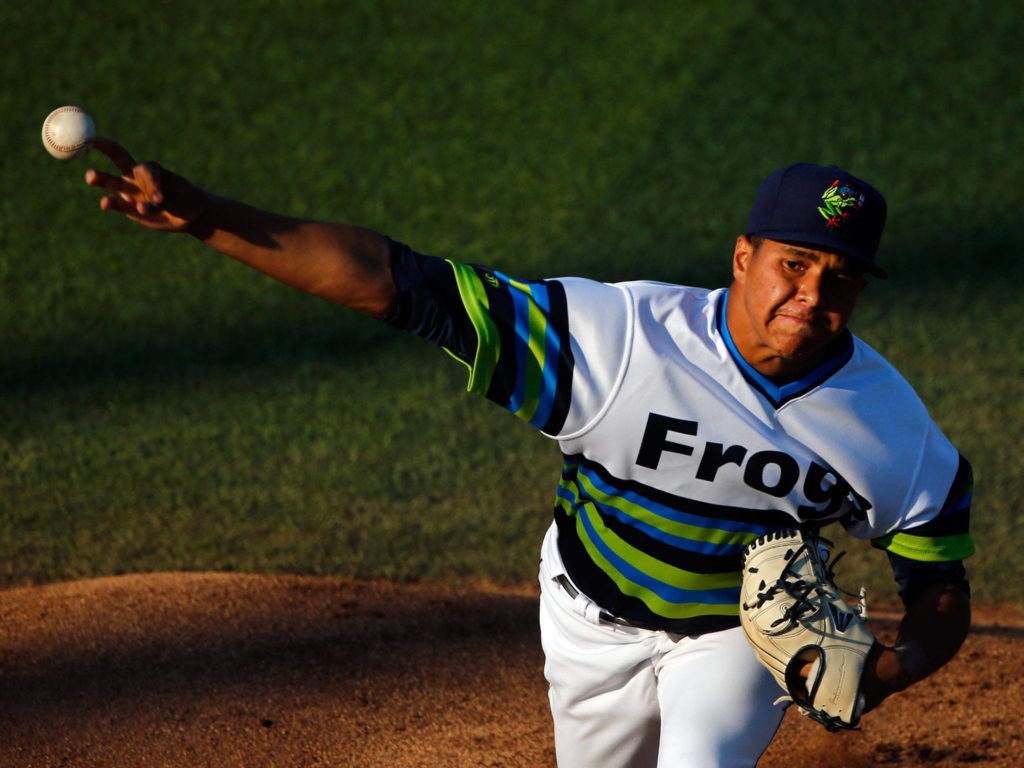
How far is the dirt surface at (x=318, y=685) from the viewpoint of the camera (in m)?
3.49

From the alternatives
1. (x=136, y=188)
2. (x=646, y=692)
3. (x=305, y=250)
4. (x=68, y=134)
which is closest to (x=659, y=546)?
(x=646, y=692)

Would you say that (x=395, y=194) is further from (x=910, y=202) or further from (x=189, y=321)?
(x=910, y=202)

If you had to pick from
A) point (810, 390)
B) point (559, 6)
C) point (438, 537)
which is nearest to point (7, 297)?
point (438, 537)

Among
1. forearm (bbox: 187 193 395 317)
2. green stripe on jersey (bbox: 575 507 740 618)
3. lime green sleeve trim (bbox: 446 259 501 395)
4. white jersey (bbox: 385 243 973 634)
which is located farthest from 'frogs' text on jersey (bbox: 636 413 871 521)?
forearm (bbox: 187 193 395 317)

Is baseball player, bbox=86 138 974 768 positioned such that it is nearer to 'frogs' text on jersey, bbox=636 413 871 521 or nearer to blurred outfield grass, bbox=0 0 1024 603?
'frogs' text on jersey, bbox=636 413 871 521

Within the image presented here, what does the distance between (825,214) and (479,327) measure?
67cm

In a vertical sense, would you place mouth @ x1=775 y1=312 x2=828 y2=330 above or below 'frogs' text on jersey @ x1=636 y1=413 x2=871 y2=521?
above

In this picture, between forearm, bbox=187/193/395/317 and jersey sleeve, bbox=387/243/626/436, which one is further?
jersey sleeve, bbox=387/243/626/436

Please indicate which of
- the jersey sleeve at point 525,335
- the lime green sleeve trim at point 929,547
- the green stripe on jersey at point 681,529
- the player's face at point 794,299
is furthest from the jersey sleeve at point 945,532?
the jersey sleeve at point 525,335

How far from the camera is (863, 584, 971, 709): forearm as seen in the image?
7.84 ft

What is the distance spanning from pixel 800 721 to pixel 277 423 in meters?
2.96

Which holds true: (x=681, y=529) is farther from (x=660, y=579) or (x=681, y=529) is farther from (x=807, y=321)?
(x=807, y=321)

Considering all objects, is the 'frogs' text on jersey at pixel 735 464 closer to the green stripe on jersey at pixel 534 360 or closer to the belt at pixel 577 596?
the green stripe on jersey at pixel 534 360

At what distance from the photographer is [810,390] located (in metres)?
2.41
